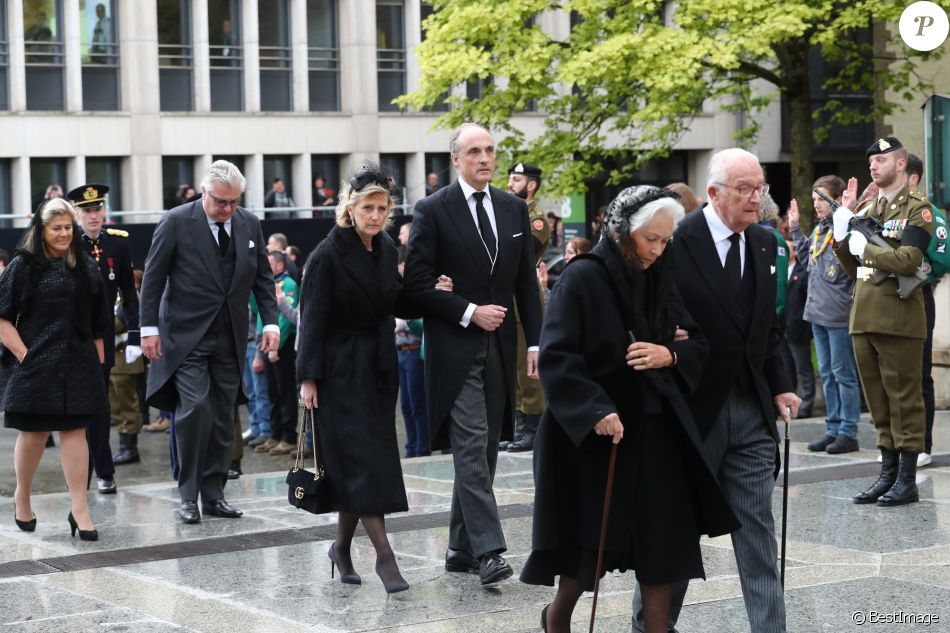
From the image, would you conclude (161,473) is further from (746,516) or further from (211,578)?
(746,516)

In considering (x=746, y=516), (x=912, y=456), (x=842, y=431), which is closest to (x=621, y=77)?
(x=842, y=431)

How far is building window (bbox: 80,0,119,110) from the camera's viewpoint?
36031mm

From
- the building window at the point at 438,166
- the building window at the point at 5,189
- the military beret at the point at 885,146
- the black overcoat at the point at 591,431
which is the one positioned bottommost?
the black overcoat at the point at 591,431

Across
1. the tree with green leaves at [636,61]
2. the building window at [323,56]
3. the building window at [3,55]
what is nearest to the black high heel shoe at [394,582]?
the tree with green leaves at [636,61]

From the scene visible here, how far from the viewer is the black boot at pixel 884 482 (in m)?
9.51

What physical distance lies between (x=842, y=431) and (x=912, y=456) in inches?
92.1

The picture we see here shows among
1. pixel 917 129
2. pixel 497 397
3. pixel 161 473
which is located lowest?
pixel 161 473

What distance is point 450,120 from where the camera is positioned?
27.1 metres

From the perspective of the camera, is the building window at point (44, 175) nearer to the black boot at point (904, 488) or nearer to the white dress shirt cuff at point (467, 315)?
the black boot at point (904, 488)

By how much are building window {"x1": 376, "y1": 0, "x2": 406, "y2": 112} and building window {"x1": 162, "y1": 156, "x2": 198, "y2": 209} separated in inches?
202

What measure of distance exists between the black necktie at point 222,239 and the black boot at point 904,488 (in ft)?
13.7

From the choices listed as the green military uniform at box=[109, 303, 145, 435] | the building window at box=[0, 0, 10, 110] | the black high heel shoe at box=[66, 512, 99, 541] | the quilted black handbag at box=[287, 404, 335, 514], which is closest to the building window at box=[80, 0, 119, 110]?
the building window at box=[0, 0, 10, 110]

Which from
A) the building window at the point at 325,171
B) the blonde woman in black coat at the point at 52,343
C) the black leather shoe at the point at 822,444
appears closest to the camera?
the blonde woman in black coat at the point at 52,343

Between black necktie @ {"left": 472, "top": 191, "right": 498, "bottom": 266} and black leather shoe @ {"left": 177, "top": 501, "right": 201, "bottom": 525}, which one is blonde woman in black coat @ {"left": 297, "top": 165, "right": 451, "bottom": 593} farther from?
black leather shoe @ {"left": 177, "top": 501, "right": 201, "bottom": 525}
